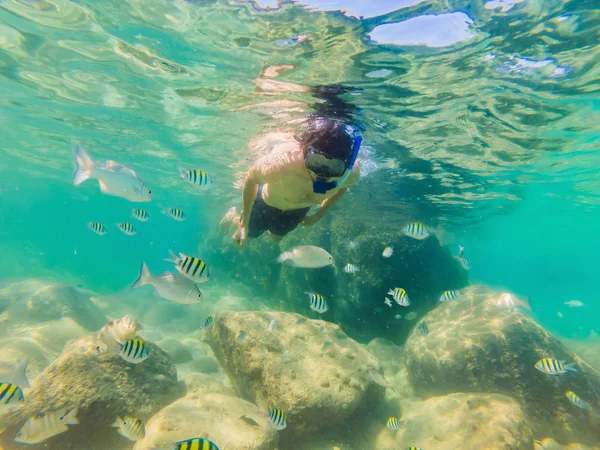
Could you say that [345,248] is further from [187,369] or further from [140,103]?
[140,103]

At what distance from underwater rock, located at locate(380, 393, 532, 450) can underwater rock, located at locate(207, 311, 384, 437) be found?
100cm

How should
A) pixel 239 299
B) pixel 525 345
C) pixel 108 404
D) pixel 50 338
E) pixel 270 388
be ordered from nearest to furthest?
1. pixel 108 404
2. pixel 270 388
3. pixel 525 345
4. pixel 50 338
5. pixel 239 299

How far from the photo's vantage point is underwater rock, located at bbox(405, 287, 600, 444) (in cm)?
770

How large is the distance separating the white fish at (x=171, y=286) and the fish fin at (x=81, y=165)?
2868mm

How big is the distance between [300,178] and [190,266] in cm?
221

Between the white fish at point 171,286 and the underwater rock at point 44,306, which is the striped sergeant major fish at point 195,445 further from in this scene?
the underwater rock at point 44,306

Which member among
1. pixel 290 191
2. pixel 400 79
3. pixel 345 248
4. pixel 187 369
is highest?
pixel 400 79

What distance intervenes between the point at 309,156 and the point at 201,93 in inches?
444

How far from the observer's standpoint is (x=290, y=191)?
496 cm

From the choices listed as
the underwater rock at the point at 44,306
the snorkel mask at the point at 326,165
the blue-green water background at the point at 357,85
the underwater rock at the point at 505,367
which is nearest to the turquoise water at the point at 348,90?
the blue-green water background at the point at 357,85

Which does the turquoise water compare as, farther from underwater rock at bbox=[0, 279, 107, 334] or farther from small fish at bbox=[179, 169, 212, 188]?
underwater rock at bbox=[0, 279, 107, 334]

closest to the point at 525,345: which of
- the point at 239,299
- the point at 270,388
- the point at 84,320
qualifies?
the point at 270,388

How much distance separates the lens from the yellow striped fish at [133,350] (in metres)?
4.93

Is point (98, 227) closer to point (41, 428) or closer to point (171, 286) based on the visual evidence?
point (171, 286)
